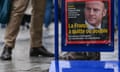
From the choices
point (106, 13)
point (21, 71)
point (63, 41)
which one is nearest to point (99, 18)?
point (106, 13)

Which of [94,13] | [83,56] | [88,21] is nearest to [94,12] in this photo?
[94,13]

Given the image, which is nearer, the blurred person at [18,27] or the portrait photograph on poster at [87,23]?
the portrait photograph on poster at [87,23]

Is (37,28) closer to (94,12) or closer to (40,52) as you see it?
(40,52)

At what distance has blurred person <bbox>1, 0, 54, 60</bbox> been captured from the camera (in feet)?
23.5

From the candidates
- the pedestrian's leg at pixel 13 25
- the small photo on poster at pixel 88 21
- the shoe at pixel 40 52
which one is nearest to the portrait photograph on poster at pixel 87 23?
the small photo on poster at pixel 88 21

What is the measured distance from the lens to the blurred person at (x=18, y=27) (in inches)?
283

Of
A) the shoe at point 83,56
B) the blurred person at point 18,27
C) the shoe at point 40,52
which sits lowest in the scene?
the shoe at point 40,52

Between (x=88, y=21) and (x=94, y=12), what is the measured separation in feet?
0.38

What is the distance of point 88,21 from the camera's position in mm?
5590

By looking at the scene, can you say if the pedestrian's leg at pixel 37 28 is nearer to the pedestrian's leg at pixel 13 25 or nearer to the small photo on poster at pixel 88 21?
the pedestrian's leg at pixel 13 25

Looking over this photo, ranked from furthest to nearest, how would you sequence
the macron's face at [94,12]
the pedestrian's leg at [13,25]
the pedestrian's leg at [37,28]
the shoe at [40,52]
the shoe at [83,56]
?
the shoe at [40,52]
the pedestrian's leg at [37,28]
the pedestrian's leg at [13,25]
the shoe at [83,56]
the macron's face at [94,12]

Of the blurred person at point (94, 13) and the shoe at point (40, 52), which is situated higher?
the blurred person at point (94, 13)

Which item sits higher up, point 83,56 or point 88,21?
point 88,21

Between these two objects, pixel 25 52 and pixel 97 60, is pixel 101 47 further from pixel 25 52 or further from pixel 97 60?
pixel 25 52
